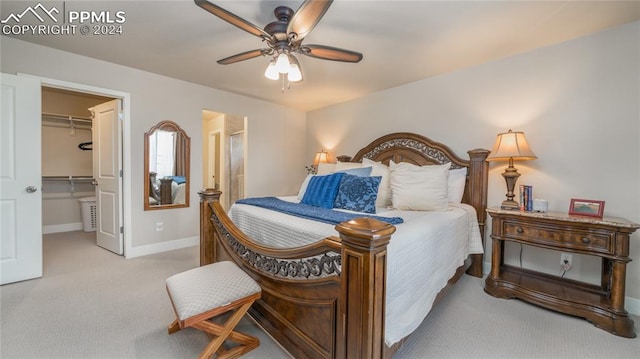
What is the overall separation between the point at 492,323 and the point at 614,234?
1041mm

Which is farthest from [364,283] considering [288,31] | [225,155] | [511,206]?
[225,155]

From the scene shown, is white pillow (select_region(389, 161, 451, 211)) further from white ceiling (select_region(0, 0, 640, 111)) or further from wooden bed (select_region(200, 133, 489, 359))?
white ceiling (select_region(0, 0, 640, 111))

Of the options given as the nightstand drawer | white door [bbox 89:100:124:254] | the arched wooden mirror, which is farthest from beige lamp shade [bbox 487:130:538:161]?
white door [bbox 89:100:124:254]

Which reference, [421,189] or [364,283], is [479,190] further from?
[364,283]

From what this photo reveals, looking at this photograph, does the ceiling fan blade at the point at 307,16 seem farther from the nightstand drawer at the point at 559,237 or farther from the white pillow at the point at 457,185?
the nightstand drawer at the point at 559,237

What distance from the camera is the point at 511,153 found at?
89.6 inches

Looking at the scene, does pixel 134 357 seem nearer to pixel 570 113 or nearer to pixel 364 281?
pixel 364 281

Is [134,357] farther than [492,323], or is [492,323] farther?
[492,323]

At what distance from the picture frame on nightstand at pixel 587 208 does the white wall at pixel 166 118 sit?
3.84 meters

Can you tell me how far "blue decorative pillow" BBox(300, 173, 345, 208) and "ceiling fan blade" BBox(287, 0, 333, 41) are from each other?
131 centimetres

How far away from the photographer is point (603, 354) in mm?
1548

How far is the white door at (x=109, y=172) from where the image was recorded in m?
3.13

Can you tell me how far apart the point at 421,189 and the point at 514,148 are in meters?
0.89

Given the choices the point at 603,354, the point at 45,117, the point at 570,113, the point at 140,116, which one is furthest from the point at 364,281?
the point at 45,117
